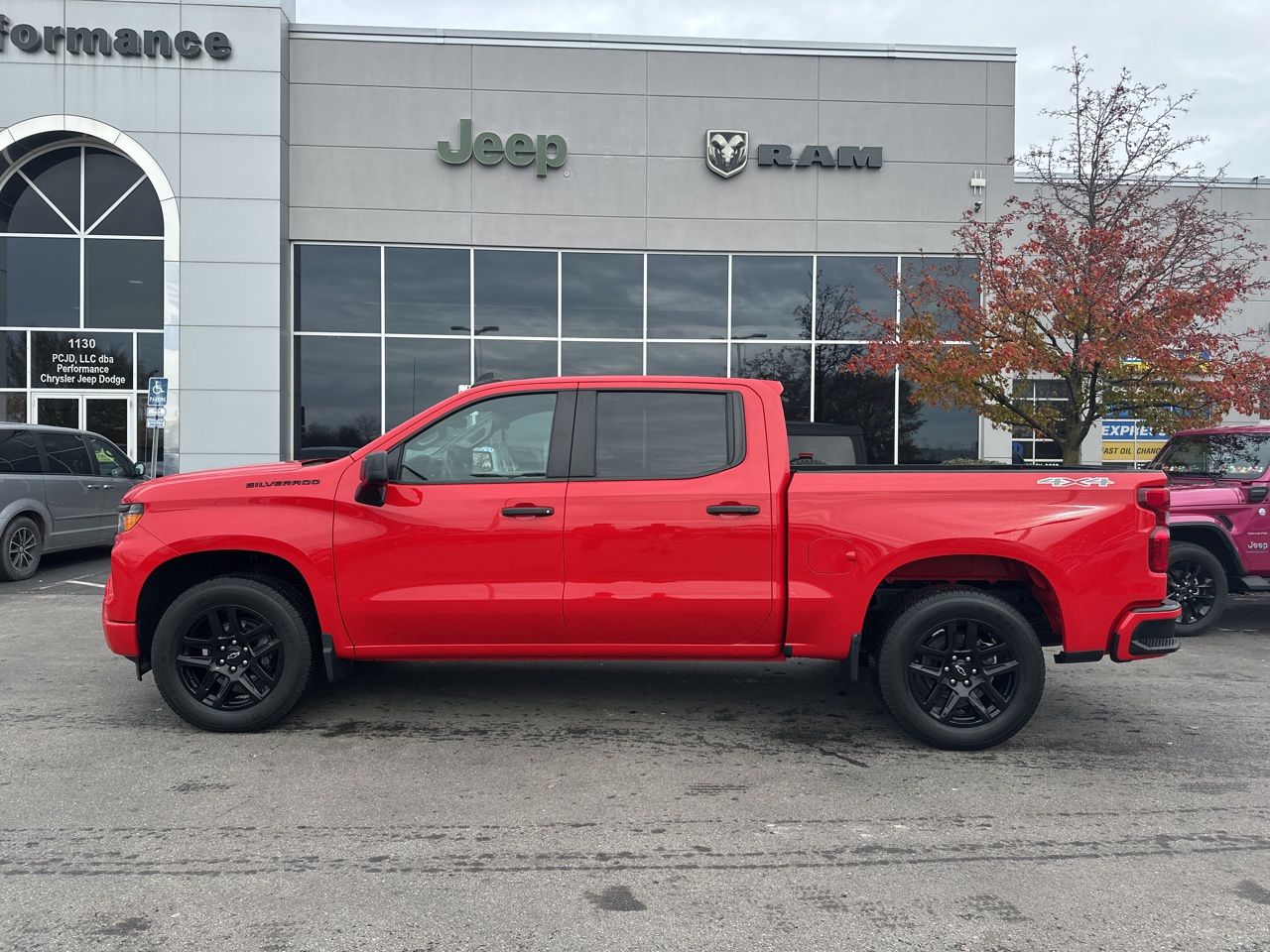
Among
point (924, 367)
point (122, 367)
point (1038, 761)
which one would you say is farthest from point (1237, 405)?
point (122, 367)

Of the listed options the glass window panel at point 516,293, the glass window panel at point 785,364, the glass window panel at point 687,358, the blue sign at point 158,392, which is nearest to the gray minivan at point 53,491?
the blue sign at point 158,392

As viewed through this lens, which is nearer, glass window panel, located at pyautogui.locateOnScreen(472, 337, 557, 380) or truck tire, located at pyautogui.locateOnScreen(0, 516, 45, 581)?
truck tire, located at pyautogui.locateOnScreen(0, 516, 45, 581)

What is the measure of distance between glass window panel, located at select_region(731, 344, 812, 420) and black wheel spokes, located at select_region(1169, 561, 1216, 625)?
405 inches

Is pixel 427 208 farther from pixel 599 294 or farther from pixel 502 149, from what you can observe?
pixel 599 294

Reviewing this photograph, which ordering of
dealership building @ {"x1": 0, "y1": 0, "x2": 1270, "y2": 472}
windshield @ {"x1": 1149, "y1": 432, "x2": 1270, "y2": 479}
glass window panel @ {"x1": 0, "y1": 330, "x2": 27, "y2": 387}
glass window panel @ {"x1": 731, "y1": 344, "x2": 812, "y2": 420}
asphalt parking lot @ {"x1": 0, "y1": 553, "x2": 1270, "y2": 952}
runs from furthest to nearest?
glass window panel @ {"x1": 731, "y1": 344, "x2": 812, "y2": 420}, glass window panel @ {"x1": 0, "y1": 330, "x2": 27, "y2": 387}, dealership building @ {"x1": 0, "y1": 0, "x2": 1270, "y2": 472}, windshield @ {"x1": 1149, "y1": 432, "x2": 1270, "y2": 479}, asphalt parking lot @ {"x1": 0, "y1": 553, "x2": 1270, "y2": 952}

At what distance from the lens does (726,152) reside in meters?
17.5

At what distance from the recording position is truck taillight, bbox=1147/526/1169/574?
15.6 feet

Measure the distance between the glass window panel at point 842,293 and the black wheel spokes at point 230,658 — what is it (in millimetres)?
14742

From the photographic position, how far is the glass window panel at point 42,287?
17.3 meters

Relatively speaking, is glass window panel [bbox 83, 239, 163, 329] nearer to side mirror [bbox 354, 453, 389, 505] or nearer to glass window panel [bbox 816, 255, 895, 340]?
glass window panel [bbox 816, 255, 895, 340]

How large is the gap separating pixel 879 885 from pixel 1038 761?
1806mm

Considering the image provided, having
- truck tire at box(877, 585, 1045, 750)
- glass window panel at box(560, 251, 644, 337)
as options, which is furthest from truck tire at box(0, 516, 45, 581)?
truck tire at box(877, 585, 1045, 750)

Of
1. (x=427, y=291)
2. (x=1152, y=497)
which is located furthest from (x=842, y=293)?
(x=1152, y=497)

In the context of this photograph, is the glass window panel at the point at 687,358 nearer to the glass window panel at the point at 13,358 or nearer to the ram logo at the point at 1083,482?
the glass window panel at the point at 13,358
